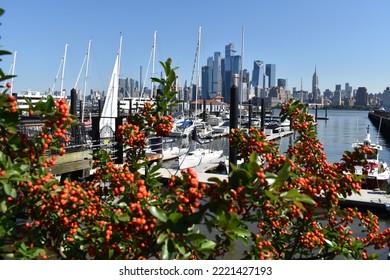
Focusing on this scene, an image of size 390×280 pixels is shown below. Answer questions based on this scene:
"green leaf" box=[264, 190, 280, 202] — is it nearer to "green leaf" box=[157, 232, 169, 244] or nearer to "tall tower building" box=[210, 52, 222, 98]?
"green leaf" box=[157, 232, 169, 244]

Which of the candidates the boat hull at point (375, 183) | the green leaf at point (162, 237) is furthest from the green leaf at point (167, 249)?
the boat hull at point (375, 183)

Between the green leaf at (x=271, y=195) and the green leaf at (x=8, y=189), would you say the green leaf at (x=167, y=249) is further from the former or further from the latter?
the green leaf at (x=8, y=189)

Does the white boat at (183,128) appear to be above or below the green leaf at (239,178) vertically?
below

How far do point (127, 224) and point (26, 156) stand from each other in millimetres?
885

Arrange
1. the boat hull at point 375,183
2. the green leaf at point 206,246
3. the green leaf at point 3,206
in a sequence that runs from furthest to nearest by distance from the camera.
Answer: the boat hull at point 375,183 → the green leaf at point 3,206 → the green leaf at point 206,246

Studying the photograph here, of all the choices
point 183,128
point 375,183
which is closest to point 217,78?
point 183,128

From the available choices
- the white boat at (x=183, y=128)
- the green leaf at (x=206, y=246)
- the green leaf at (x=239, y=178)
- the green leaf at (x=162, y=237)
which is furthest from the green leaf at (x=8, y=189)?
the white boat at (x=183, y=128)

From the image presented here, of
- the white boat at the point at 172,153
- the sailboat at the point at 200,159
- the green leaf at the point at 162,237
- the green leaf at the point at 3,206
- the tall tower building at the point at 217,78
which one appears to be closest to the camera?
the green leaf at the point at 162,237

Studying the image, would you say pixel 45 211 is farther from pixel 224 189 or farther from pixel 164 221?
pixel 224 189

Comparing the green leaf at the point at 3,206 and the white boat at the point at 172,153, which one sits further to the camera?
the white boat at the point at 172,153

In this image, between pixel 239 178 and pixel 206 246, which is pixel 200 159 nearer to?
pixel 206 246

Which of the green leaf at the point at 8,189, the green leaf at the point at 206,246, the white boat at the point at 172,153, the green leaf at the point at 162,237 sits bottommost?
the white boat at the point at 172,153

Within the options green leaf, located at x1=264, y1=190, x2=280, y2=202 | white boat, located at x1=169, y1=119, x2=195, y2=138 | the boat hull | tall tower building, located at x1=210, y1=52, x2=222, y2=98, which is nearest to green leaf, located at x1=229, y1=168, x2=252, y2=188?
green leaf, located at x1=264, y1=190, x2=280, y2=202
